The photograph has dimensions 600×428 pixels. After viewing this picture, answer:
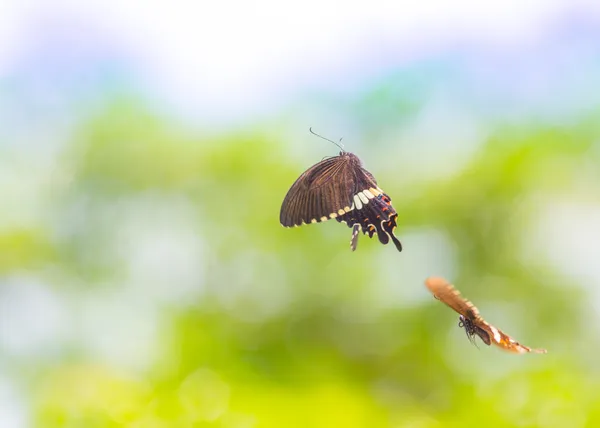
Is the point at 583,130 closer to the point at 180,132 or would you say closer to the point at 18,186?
the point at 180,132

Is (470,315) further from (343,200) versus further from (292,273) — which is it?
(292,273)

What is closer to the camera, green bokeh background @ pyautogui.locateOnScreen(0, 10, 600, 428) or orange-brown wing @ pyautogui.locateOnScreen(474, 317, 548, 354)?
orange-brown wing @ pyautogui.locateOnScreen(474, 317, 548, 354)

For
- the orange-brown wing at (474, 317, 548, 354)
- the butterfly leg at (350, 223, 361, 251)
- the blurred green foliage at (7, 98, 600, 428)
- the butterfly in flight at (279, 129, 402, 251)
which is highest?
the blurred green foliage at (7, 98, 600, 428)

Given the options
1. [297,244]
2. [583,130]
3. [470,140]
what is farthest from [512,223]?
[297,244]

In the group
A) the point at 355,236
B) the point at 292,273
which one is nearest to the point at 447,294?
the point at 355,236

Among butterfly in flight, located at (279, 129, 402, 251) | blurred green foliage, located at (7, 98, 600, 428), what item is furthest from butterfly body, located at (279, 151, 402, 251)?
blurred green foliage, located at (7, 98, 600, 428)

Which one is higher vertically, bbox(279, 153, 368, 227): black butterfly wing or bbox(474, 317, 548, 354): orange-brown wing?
bbox(279, 153, 368, 227): black butterfly wing

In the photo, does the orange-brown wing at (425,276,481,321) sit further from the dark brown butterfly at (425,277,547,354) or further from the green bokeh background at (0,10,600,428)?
the green bokeh background at (0,10,600,428)
